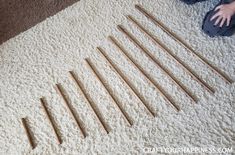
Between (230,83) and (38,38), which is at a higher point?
(38,38)

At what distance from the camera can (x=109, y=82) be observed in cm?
119

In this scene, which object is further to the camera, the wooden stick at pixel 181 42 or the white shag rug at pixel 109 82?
the wooden stick at pixel 181 42

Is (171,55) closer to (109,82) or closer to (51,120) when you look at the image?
(109,82)

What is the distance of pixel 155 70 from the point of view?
1195 millimetres

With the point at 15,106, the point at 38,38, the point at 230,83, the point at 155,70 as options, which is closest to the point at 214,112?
the point at 230,83

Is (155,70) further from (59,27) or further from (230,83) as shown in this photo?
(59,27)

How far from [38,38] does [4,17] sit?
26 centimetres

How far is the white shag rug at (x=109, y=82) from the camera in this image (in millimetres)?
1027

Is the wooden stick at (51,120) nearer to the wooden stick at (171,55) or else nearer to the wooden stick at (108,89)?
the wooden stick at (108,89)

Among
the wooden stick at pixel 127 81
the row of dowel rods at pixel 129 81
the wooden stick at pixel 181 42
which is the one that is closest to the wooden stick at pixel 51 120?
the row of dowel rods at pixel 129 81

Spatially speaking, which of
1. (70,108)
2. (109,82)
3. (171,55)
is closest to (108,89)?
(109,82)

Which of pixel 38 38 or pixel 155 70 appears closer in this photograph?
pixel 155 70

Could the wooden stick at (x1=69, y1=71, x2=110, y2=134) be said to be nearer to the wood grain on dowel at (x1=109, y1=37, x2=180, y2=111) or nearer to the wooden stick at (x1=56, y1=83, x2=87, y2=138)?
the wooden stick at (x1=56, y1=83, x2=87, y2=138)

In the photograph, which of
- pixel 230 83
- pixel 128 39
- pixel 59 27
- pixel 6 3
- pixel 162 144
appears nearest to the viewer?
pixel 162 144
